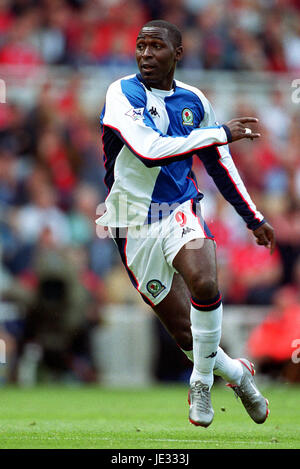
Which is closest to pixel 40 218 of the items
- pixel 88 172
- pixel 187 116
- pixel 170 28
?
pixel 88 172

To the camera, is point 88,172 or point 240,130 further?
point 88,172

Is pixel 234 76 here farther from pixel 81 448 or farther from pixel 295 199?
pixel 81 448

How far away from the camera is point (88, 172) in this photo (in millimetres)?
13812

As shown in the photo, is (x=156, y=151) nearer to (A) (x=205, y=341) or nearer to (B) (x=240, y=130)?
(B) (x=240, y=130)

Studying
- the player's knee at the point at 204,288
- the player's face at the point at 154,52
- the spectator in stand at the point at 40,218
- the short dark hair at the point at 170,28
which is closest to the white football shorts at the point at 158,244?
the player's knee at the point at 204,288

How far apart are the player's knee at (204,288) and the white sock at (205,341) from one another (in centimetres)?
11

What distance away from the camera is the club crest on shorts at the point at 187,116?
6656mm

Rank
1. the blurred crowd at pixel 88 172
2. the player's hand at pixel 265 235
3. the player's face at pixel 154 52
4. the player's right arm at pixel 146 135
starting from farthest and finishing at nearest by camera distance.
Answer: the blurred crowd at pixel 88 172, the player's hand at pixel 265 235, the player's face at pixel 154 52, the player's right arm at pixel 146 135

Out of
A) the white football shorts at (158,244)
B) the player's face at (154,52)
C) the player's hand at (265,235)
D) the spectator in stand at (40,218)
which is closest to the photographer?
the white football shorts at (158,244)

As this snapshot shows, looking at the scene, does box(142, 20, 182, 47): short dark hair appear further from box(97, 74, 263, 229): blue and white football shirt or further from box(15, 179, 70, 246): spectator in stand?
box(15, 179, 70, 246): spectator in stand

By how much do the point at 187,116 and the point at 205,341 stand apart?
1.51 meters

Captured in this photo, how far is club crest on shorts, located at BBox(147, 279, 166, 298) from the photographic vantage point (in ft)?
21.5

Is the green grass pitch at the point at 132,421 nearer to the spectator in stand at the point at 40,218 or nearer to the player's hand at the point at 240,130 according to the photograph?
the player's hand at the point at 240,130
